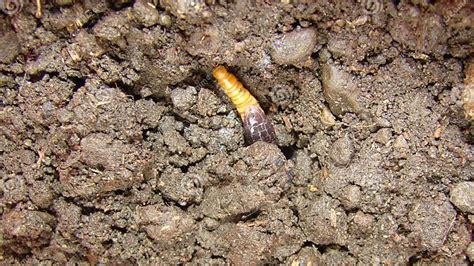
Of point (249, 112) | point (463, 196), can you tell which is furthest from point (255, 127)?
point (463, 196)

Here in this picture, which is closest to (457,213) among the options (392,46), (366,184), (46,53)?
(366,184)

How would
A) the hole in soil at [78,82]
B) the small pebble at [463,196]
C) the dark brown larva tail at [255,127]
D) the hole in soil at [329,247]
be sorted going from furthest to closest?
the dark brown larva tail at [255,127]
the hole in soil at [329,247]
the hole in soil at [78,82]
the small pebble at [463,196]

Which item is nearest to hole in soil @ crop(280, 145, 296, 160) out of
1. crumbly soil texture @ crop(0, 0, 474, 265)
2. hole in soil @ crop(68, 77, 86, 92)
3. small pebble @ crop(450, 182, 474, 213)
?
crumbly soil texture @ crop(0, 0, 474, 265)

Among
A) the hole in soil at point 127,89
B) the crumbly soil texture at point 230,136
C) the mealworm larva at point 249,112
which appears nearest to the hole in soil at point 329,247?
the crumbly soil texture at point 230,136

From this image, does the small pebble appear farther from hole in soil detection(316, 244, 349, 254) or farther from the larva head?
the larva head

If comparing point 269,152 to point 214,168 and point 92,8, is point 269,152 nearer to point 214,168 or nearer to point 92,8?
point 214,168

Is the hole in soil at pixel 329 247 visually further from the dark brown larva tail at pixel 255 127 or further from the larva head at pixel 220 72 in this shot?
the larva head at pixel 220 72
